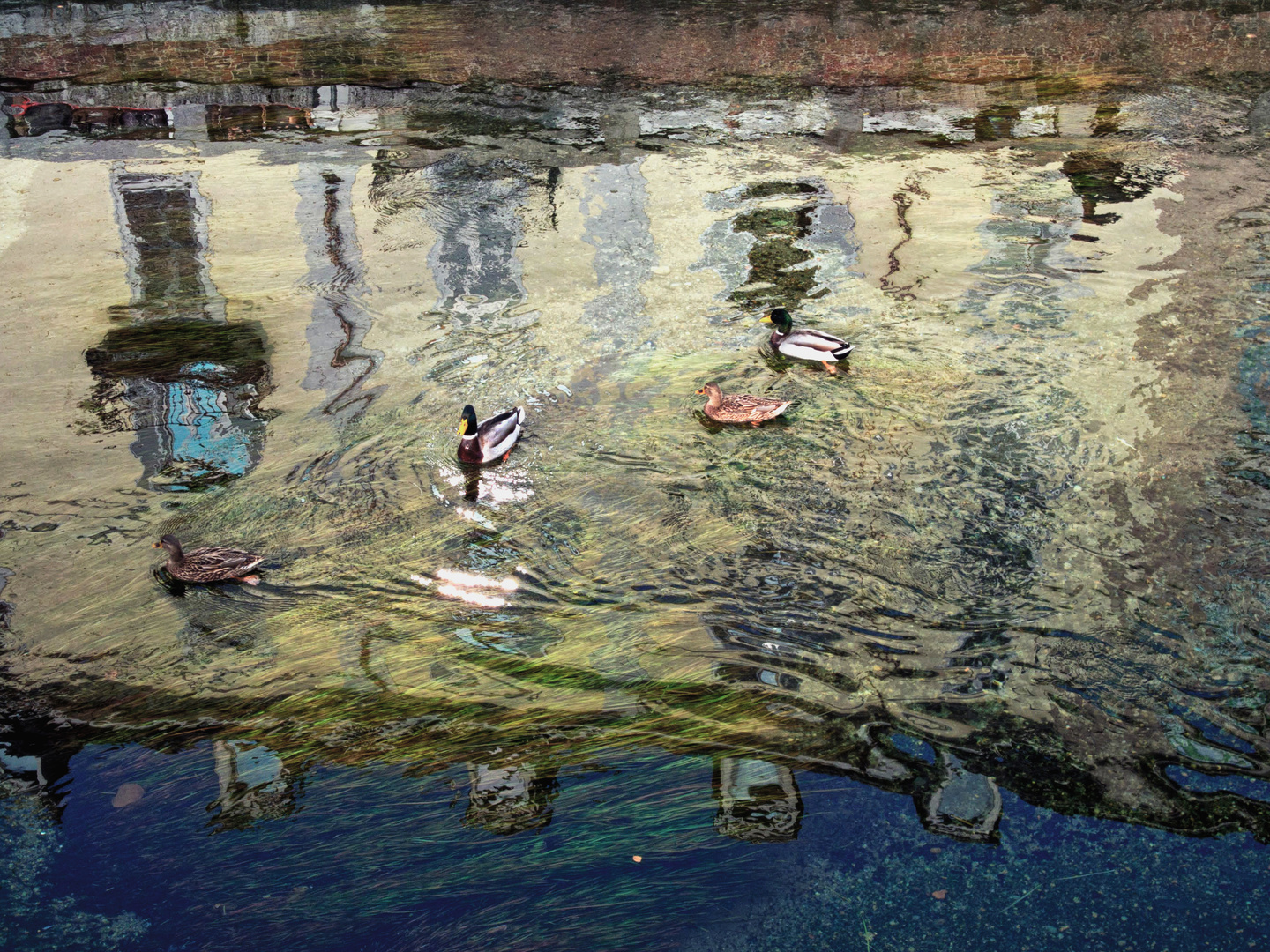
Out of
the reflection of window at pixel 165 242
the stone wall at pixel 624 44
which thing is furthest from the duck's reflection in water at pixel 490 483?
the stone wall at pixel 624 44

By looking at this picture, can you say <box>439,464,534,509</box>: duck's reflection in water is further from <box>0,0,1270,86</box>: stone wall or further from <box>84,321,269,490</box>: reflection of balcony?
<box>0,0,1270,86</box>: stone wall

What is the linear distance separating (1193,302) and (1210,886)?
4372 mm

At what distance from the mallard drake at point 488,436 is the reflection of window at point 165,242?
2456mm

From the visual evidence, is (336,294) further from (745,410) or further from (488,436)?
(745,410)

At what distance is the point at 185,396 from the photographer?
5.96 meters

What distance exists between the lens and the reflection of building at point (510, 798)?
3609mm

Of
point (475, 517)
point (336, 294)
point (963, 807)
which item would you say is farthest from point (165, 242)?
point (963, 807)

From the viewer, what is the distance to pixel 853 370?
6047 millimetres

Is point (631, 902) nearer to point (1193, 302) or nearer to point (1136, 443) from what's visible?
point (1136, 443)

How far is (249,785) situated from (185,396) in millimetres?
2975

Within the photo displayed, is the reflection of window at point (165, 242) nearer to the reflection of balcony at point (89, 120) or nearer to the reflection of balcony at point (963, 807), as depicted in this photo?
the reflection of balcony at point (89, 120)

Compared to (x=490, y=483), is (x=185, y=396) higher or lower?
higher

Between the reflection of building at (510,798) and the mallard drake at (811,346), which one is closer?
the reflection of building at (510,798)

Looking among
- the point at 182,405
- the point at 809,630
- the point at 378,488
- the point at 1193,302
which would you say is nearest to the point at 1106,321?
the point at 1193,302
